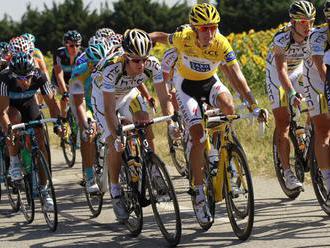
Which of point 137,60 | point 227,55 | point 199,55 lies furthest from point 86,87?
point 227,55

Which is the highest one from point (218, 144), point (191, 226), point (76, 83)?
point (76, 83)

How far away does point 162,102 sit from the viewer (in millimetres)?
8531

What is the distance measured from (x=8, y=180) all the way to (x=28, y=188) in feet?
3.02

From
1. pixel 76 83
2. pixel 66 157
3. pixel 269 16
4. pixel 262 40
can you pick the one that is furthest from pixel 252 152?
pixel 269 16

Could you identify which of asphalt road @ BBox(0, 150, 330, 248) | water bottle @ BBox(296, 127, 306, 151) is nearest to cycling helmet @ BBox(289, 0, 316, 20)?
water bottle @ BBox(296, 127, 306, 151)

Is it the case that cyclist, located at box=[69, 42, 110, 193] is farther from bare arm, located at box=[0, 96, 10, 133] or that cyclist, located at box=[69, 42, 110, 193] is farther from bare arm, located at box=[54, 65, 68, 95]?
bare arm, located at box=[54, 65, 68, 95]

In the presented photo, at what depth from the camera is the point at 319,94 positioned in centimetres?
805

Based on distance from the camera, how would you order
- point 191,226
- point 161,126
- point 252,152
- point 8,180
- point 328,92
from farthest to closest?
1. point 161,126
2. point 252,152
3. point 8,180
4. point 191,226
5. point 328,92

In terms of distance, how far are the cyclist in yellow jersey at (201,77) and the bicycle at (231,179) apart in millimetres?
98

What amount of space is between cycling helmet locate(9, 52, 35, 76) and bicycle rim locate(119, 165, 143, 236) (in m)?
1.79

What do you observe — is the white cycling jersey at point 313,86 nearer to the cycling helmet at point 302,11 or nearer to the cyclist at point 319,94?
the cyclist at point 319,94

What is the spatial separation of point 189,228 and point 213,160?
0.86m

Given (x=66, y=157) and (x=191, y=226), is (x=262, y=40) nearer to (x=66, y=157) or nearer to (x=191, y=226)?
(x=66, y=157)

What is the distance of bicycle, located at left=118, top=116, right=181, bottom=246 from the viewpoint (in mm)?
7414
